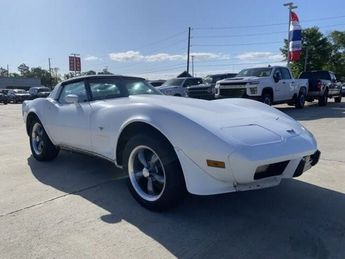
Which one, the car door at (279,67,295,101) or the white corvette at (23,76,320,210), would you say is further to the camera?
the car door at (279,67,295,101)

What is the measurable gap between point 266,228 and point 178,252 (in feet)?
2.96

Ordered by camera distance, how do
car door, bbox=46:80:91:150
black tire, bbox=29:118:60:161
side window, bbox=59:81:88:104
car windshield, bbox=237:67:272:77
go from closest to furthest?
car door, bbox=46:80:91:150 < side window, bbox=59:81:88:104 < black tire, bbox=29:118:60:161 < car windshield, bbox=237:67:272:77

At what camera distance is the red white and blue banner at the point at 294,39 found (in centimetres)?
2117

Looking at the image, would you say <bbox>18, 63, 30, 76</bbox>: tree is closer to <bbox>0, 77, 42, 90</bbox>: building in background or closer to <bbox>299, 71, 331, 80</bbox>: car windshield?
<bbox>0, 77, 42, 90</bbox>: building in background

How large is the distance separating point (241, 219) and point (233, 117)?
101cm

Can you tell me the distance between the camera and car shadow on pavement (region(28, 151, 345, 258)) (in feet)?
9.32

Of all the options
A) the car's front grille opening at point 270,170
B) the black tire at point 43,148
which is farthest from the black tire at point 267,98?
the car's front grille opening at point 270,170

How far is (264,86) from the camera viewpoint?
13.3 meters

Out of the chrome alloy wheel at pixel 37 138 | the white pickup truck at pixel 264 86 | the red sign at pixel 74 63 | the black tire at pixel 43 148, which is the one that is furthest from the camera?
the red sign at pixel 74 63

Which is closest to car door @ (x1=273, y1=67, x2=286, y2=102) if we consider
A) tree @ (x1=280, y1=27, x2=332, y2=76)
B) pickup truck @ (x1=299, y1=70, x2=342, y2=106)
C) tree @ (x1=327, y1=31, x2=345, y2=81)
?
pickup truck @ (x1=299, y1=70, x2=342, y2=106)

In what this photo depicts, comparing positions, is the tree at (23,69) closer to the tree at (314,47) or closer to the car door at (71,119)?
the tree at (314,47)

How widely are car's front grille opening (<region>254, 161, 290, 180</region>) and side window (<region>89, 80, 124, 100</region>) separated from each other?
2354mm

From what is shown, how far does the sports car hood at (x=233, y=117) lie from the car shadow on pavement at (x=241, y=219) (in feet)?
2.64

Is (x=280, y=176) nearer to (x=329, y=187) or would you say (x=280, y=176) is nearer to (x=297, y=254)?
(x=297, y=254)
